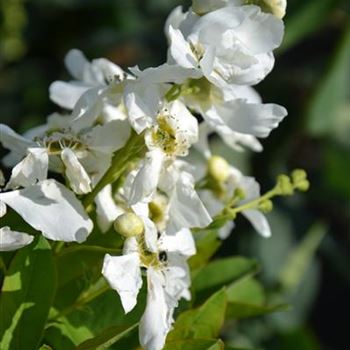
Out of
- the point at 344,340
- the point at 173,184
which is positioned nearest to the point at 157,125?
the point at 173,184

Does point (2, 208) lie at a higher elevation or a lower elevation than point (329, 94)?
higher

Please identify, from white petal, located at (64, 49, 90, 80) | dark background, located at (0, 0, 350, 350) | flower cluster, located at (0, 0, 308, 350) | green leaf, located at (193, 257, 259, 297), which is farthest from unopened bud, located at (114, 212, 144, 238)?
dark background, located at (0, 0, 350, 350)

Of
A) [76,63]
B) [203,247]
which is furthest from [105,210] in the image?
[76,63]

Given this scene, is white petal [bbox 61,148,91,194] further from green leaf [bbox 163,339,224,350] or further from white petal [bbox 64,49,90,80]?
white petal [bbox 64,49,90,80]

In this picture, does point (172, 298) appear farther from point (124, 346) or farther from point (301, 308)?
point (301, 308)

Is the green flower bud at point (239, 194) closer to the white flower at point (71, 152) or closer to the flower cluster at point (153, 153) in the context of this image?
the flower cluster at point (153, 153)

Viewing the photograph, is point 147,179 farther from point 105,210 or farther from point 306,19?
point 306,19

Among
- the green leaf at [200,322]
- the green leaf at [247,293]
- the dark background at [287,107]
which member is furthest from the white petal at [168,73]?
the dark background at [287,107]
